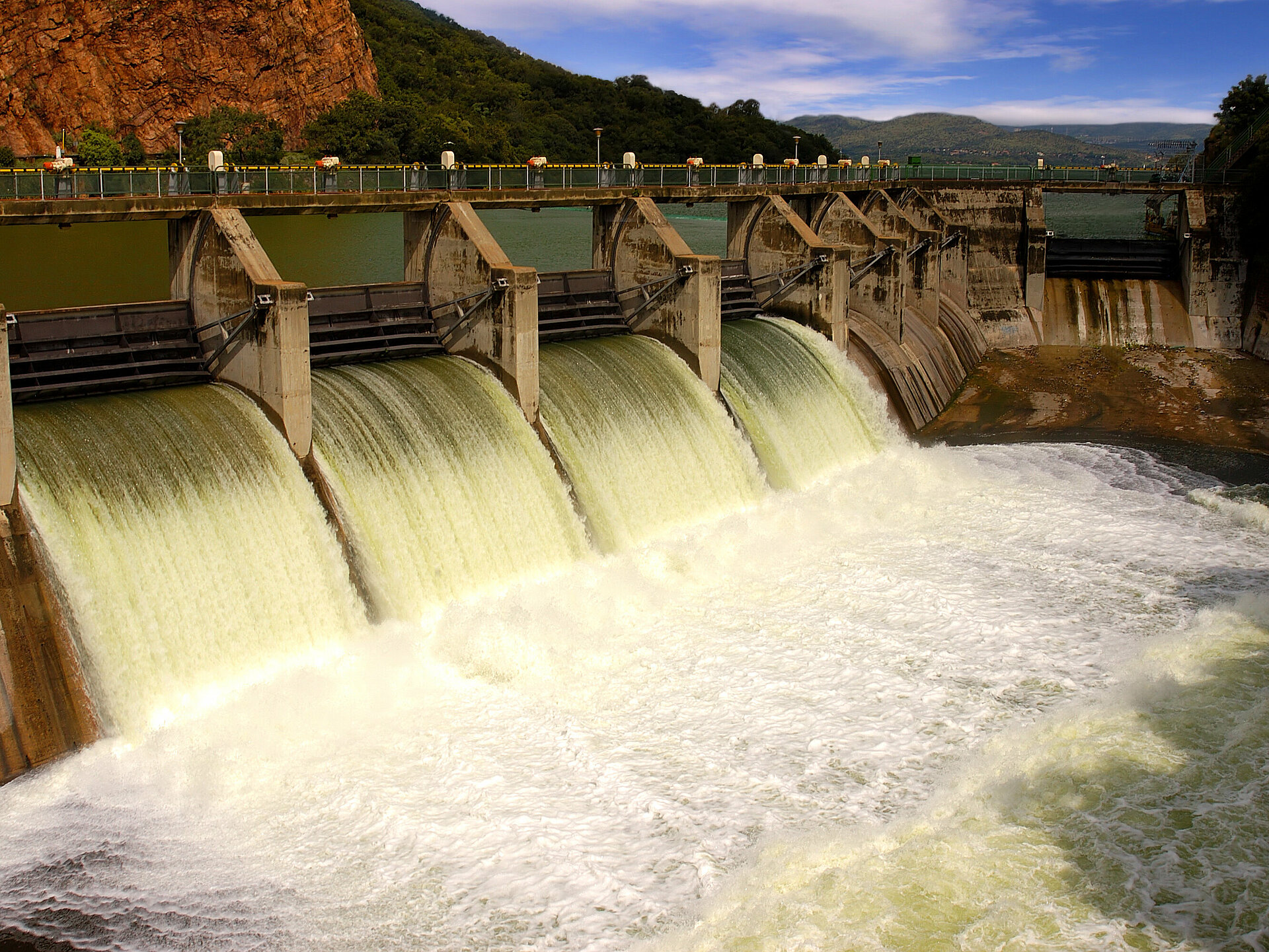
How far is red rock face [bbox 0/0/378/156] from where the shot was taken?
274ft

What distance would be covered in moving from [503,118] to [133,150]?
86.2ft

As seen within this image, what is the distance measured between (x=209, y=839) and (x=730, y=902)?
5.50 m

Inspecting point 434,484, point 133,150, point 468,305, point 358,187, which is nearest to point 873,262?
point 468,305

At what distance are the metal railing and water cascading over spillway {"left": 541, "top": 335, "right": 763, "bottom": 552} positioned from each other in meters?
4.01

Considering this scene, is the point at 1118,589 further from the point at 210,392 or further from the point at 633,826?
the point at 210,392

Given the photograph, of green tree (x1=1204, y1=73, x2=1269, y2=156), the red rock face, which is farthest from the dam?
the red rock face

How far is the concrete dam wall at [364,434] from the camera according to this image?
15102 mm

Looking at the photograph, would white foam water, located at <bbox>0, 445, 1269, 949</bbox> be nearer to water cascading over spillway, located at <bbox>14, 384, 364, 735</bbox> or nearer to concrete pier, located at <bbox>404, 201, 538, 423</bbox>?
water cascading over spillway, located at <bbox>14, 384, 364, 735</bbox>

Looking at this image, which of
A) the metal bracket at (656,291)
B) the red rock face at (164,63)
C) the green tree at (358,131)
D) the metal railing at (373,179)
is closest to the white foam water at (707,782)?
the metal bracket at (656,291)

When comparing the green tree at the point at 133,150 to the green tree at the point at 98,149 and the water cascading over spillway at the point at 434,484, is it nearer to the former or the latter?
the green tree at the point at 98,149

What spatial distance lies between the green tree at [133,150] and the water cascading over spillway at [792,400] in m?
64.8

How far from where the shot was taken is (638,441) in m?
23.2

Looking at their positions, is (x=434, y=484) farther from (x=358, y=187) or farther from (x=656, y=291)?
(x=656, y=291)

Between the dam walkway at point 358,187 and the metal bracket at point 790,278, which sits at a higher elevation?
the dam walkway at point 358,187
